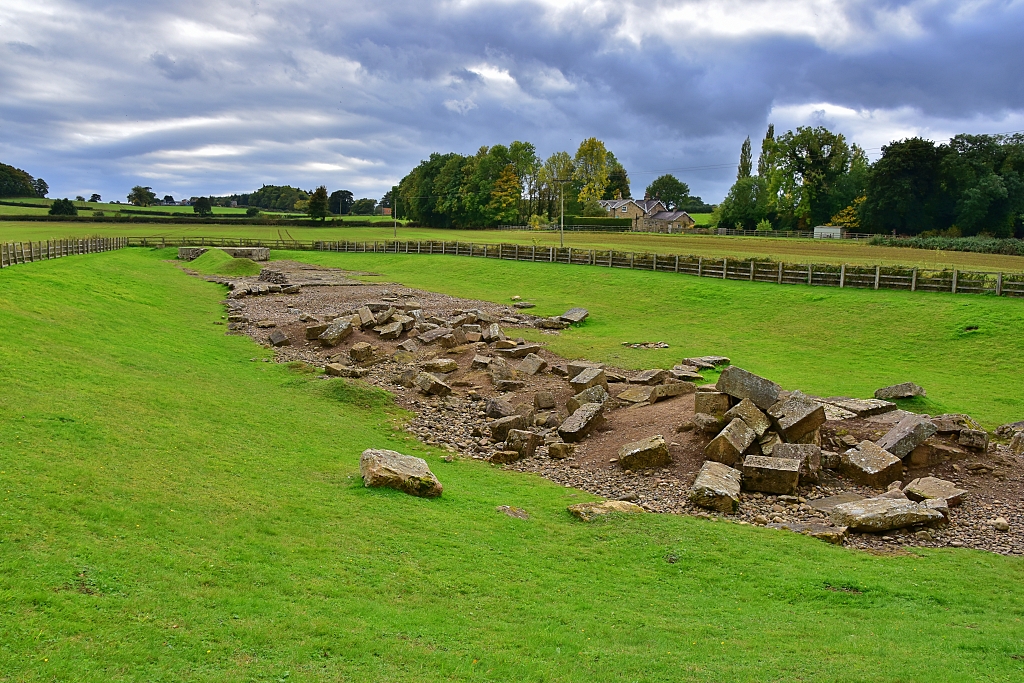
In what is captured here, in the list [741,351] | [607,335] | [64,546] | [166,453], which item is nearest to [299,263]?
[607,335]

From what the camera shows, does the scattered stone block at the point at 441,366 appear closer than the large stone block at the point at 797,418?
No

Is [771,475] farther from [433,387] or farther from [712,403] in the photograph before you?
[433,387]

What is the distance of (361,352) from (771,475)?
17.4 meters

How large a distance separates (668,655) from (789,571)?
3510 millimetres

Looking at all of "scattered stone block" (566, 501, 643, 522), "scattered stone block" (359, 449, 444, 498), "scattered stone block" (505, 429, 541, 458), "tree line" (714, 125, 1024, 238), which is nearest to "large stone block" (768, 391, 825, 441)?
"scattered stone block" (566, 501, 643, 522)

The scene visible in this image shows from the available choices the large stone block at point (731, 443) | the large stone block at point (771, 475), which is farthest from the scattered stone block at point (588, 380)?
the large stone block at point (771, 475)

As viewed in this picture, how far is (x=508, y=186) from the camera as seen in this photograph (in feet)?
382

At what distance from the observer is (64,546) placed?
876cm

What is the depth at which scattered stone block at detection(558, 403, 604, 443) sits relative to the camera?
1875cm

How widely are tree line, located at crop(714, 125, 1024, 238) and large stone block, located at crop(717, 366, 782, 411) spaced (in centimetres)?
6833

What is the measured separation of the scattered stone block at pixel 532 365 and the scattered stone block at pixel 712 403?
884 centimetres

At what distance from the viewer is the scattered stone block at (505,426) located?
63.1ft

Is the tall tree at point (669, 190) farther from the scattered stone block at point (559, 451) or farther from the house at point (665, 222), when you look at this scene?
the scattered stone block at point (559, 451)

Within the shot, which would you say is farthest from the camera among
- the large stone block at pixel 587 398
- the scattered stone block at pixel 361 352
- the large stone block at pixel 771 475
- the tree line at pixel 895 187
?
the tree line at pixel 895 187
